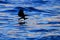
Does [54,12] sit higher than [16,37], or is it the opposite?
[54,12]

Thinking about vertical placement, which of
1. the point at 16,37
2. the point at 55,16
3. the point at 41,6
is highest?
the point at 41,6

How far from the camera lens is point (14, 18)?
1732 millimetres

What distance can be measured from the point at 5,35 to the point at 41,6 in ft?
1.33

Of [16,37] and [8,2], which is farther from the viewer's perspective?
[8,2]

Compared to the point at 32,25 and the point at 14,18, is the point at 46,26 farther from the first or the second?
the point at 14,18

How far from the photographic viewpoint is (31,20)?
1735 mm

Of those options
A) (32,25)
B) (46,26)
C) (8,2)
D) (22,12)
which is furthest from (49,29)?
(8,2)

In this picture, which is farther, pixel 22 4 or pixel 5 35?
pixel 22 4

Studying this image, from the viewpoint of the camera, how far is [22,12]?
172 centimetres

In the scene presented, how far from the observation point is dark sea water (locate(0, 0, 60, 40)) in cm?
167

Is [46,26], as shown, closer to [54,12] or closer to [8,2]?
[54,12]

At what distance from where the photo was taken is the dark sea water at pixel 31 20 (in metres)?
1.67

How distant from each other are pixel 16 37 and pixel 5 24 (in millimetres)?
152

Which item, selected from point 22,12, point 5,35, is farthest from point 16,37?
point 22,12
